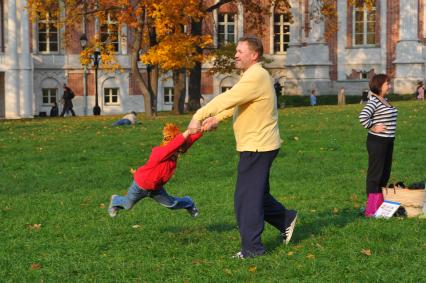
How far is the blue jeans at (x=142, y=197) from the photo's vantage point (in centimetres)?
971

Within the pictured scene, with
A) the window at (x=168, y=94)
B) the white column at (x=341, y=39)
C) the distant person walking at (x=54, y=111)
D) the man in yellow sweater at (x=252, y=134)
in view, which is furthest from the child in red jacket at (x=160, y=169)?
the window at (x=168, y=94)

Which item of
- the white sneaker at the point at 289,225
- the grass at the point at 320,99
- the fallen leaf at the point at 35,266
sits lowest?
the fallen leaf at the point at 35,266

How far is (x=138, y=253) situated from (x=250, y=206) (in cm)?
131

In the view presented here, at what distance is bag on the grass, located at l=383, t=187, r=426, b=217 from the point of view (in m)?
11.3

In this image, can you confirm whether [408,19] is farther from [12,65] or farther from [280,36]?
[12,65]

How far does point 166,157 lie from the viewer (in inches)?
368

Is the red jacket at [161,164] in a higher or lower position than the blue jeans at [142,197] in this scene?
higher

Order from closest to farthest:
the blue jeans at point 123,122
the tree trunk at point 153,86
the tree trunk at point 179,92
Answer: the blue jeans at point 123,122 < the tree trunk at point 153,86 < the tree trunk at point 179,92

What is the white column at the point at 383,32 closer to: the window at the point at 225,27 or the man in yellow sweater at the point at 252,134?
the window at the point at 225,27

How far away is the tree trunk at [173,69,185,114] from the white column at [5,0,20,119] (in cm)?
1645

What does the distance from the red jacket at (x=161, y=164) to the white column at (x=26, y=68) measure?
43428 mm

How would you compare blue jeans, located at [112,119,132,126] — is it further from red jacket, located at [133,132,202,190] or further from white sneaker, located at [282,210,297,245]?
white sneaker, located at [282,210,297,245]

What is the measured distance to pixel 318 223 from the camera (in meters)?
11.1

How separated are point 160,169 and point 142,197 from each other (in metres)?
0.45
